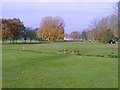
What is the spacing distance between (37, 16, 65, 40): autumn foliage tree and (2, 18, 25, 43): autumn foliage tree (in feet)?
64.2

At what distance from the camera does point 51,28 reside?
5979 inches

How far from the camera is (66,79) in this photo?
1677 cm

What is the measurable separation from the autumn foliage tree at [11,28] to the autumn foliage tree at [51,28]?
19.6 m

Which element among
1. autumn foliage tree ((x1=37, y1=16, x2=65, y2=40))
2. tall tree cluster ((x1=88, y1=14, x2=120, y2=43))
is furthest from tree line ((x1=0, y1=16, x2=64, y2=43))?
tall tree cluster ((x1=88, y1=14, x2=120, y2=43))

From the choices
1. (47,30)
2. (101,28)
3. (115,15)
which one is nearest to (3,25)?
(47,30)

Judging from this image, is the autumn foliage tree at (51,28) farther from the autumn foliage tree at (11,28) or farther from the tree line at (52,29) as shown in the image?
the autumn foliage tree at (11,28)

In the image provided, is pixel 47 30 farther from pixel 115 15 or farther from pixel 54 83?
pixel 54 83

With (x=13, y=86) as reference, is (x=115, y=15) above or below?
above

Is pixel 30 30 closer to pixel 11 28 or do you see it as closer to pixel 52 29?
pixel 52 29

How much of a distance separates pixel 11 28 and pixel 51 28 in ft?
107

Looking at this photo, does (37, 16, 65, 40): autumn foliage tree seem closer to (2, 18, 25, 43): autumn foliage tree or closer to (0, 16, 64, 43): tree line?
(0, 16, 64, 43): tree line

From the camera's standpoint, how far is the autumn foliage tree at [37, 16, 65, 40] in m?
150

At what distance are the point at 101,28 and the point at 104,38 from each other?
34.0ft

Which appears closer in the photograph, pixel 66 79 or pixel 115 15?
pixel 66 79
